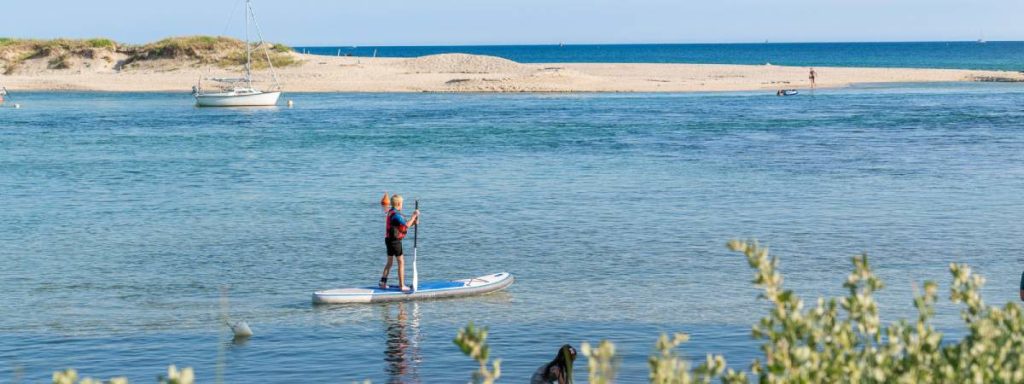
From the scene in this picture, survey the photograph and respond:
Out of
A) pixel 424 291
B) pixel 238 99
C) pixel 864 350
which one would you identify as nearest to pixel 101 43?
pixel 238 99

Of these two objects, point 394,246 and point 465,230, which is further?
point 465,230

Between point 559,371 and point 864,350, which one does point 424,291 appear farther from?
→ point 864,350

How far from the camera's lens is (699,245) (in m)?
21.3

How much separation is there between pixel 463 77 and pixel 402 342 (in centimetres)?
6612

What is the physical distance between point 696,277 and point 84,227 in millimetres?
11916

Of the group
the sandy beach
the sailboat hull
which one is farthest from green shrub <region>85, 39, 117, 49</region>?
the sailboat hull

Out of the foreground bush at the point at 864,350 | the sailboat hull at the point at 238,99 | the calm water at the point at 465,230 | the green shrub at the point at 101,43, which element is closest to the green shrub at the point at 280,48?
the green shrub at the point at 101,43

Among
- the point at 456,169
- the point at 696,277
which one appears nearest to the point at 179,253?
the point at 696,277

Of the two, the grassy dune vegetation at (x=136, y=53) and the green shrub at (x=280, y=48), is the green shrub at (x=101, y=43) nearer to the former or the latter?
the grassy dune vegetation at (x=136, y=53)

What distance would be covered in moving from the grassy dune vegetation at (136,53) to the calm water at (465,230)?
132 feet

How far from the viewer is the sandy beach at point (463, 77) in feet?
248

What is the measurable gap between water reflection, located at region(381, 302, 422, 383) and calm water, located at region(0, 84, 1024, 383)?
0.17 ft

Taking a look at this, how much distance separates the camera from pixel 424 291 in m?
17.5

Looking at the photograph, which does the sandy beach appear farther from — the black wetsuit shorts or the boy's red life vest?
the boy's red life vest
